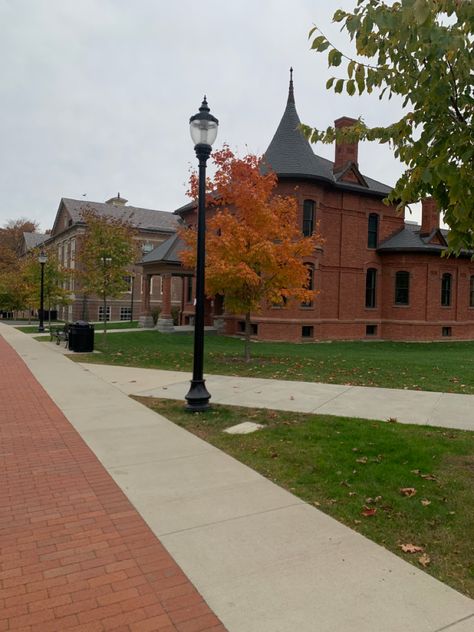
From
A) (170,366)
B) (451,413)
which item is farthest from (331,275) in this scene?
(451,413)

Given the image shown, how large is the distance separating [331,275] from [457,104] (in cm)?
2353

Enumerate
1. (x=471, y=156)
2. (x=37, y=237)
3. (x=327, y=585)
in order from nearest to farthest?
(x=327, y=585) < (x=471, y=156) < (x=37, y=237)

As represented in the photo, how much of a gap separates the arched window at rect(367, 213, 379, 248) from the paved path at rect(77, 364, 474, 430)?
2008 cm

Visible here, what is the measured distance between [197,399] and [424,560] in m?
5.23

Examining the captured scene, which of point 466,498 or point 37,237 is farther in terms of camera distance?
point 37,237

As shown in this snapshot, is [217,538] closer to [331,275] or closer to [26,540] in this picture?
[26,540]

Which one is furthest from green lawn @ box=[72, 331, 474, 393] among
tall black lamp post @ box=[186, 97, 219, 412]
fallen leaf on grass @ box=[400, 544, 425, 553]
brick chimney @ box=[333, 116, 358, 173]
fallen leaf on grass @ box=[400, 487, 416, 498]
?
brick chimney @ box=[333, 116, 358, 173]

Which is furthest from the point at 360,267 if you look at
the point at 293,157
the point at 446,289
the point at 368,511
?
the point at 368,511

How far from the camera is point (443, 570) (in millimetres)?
3416

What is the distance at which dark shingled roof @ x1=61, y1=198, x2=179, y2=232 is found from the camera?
169 ft

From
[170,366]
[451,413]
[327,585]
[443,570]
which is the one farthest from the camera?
[170,366]

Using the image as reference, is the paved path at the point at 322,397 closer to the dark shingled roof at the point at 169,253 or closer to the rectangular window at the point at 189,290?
the dark shingled roof at the point at 169,253

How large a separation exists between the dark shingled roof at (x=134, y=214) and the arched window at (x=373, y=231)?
2597 cm

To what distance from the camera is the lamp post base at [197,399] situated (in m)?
8.27
